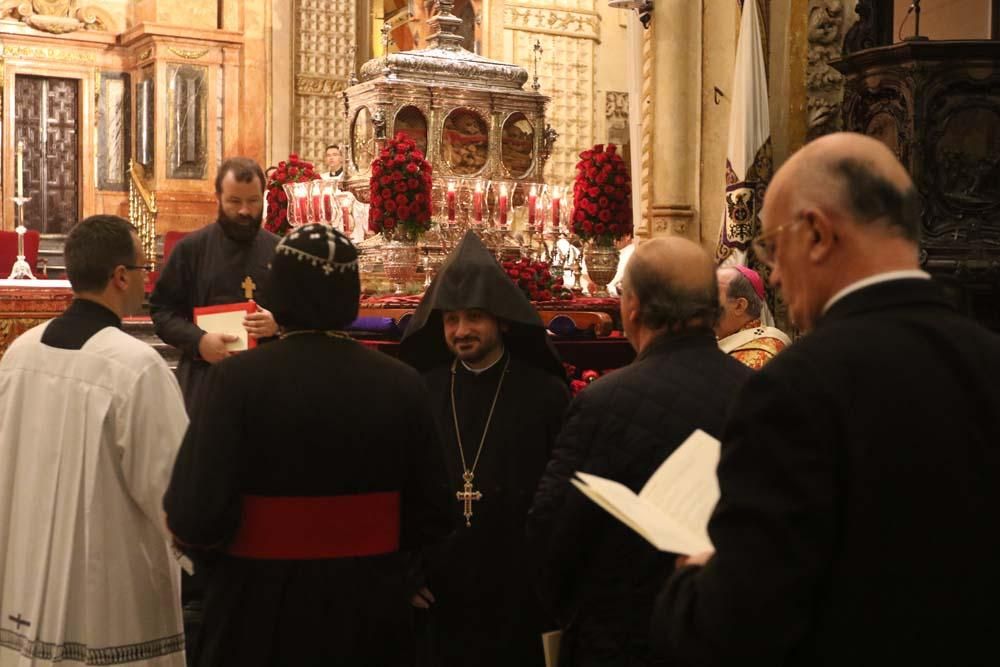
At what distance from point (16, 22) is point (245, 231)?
1435 centimetres

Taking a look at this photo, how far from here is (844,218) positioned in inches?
74.0

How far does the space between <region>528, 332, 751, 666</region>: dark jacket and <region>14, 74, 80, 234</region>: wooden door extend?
54.6 feet

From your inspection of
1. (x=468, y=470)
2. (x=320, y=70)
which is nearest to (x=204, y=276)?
(x=468, y=470)

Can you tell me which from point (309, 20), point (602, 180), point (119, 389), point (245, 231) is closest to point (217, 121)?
point (309, 20)

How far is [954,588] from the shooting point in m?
1.78

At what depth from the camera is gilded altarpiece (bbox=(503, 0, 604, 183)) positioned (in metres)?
19.5

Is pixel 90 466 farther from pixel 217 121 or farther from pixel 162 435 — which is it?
pixel 217 121

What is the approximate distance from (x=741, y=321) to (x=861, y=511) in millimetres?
3261

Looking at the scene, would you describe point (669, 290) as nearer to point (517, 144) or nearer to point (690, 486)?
point (690, 486)

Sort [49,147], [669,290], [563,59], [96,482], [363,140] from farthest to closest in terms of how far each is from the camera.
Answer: [563,59] → [49,147] → [363,140] → [96,482] → [669,290]

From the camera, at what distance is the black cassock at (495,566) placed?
12.6 feet

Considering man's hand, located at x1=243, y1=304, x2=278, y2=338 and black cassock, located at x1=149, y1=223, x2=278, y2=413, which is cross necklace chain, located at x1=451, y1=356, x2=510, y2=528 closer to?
man's hand, located at x1=243, y1=304, x2=278, y2=338

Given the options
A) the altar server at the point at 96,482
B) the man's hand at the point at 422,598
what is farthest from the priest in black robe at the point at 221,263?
the man's hand at the point at 422,598

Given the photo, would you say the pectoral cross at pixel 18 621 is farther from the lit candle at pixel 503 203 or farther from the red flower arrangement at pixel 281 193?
the red flower arrangement at pixel 281 193
